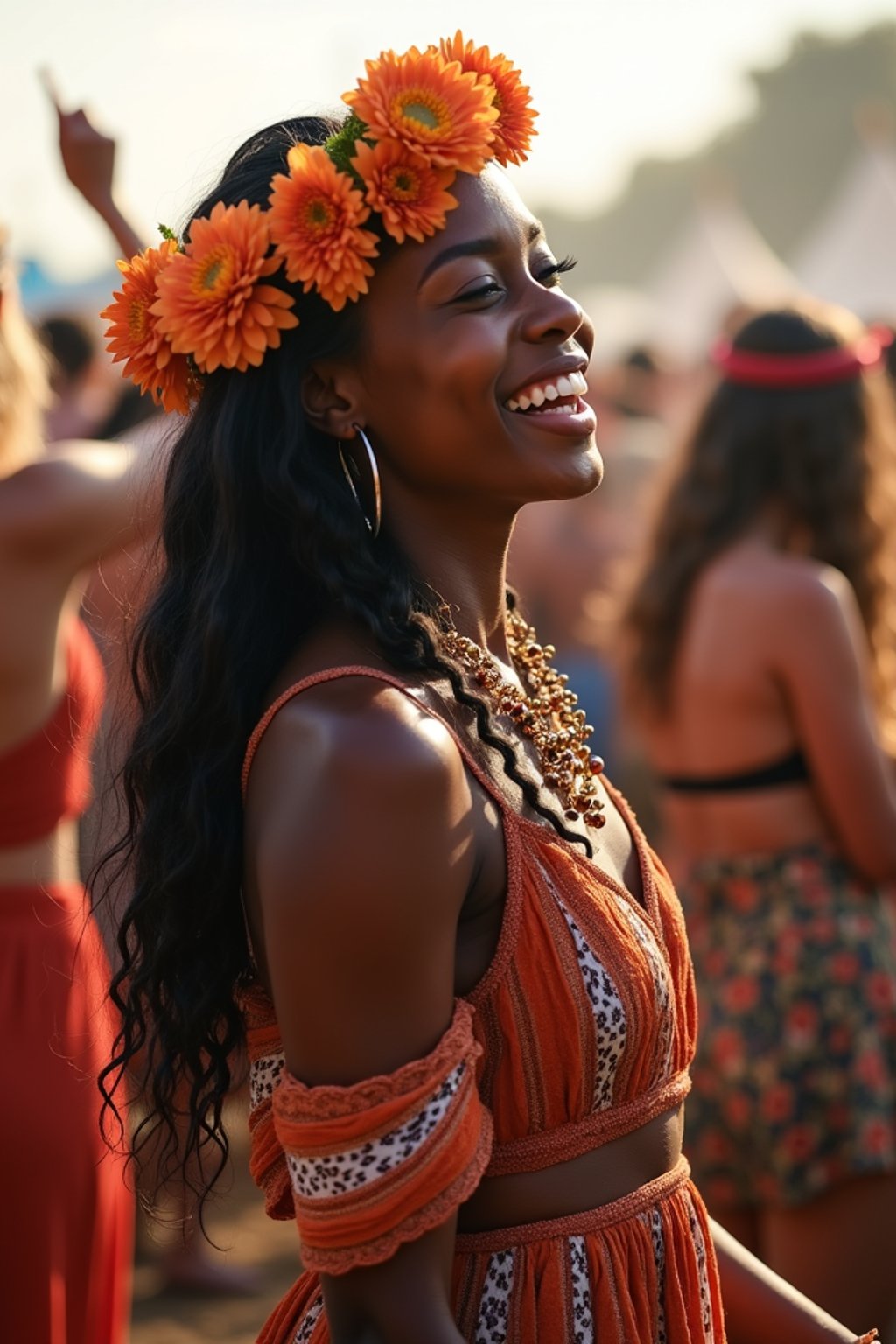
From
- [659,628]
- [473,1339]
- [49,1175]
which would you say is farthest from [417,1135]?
[659,628]

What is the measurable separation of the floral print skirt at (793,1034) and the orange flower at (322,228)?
2222 mm

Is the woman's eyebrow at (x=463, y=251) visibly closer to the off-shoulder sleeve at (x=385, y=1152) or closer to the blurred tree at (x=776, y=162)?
the off-shoulder sleeve at (x=385, y=1152)

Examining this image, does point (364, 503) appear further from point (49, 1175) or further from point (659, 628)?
point (659, 628)

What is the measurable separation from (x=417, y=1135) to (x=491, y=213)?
1031 mm

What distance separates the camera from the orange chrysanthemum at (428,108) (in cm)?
184

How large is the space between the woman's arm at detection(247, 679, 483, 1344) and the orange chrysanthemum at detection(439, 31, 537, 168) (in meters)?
0.82

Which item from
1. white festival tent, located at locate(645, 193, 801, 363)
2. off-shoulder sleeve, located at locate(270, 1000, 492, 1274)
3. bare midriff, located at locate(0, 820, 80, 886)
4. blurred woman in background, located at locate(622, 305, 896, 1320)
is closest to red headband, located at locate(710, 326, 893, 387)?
blurred woman in background, located at locate(622, 305, 896, 1320)

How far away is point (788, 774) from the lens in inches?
143

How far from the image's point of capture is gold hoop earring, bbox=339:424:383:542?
185cm

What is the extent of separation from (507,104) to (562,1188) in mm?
1291

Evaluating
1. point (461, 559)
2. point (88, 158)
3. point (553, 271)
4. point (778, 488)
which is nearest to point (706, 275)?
point (778, 488)

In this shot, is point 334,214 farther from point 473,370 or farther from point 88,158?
point 88,158

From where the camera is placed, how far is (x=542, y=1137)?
1729 mm

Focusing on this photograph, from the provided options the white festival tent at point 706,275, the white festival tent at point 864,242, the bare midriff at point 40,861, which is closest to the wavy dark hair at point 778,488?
the bare midriff at point 40,861
